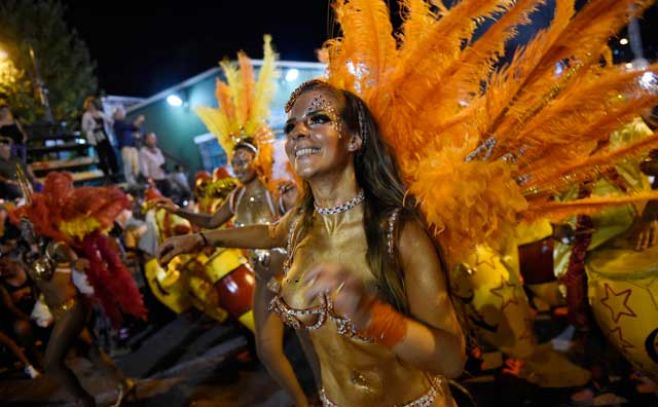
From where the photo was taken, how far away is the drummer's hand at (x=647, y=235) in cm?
300

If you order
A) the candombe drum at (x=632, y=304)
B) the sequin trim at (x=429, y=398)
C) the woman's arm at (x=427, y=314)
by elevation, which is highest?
the woman's arm at (x=427, y=314)

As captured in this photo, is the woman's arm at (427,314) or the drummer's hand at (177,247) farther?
the drummer's hand at (177,247)

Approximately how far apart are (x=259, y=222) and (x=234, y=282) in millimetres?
1310

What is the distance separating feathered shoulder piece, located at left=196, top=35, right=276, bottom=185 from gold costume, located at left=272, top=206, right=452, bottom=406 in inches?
109

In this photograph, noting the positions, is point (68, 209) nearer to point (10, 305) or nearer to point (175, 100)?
point (10, 305)

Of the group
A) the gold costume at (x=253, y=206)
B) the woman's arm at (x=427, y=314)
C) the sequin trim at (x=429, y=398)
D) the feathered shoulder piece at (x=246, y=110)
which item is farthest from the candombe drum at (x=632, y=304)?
the feathered shoulder piece at (x=246, y=110)

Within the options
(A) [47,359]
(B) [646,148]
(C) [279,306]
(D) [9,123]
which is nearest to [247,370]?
(A) [47,359]

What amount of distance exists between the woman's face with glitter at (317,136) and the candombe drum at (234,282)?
3.50 metres

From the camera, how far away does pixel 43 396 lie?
5.46 metres

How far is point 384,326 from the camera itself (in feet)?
4.42

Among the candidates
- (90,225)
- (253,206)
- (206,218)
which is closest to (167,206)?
(206,218)

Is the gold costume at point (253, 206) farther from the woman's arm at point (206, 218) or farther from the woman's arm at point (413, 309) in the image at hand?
the woman's arm at point (413, 309)

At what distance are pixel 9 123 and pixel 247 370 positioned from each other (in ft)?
36.2

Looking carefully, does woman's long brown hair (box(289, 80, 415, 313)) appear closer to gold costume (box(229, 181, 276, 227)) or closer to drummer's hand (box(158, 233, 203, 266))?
drummer's hand (box(158, 233, 203, 266))
